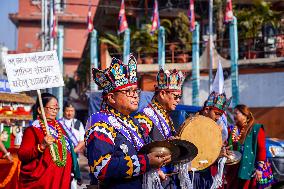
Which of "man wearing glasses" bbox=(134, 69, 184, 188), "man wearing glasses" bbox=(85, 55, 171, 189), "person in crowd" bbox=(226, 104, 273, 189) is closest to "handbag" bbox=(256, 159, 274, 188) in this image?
"person in crowd" bbox=(226, 104, 273, 189)

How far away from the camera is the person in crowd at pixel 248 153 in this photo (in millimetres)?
7398

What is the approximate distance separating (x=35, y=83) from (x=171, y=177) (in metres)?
1.99

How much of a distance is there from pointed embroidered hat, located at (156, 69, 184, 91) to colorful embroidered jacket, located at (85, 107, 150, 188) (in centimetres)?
120

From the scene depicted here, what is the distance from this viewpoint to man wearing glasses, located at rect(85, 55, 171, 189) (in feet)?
11.9

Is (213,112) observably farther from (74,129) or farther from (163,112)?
(74,129)

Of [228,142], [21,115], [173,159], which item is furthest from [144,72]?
[173,159]

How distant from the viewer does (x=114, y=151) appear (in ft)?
12.2

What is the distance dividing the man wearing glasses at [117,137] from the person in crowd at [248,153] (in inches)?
143

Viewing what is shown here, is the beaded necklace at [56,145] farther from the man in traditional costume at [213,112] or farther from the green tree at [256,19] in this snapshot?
the green tree at [256,19]

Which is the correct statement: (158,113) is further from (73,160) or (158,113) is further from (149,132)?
(73,160)

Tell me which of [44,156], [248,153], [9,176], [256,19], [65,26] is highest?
[65,26]

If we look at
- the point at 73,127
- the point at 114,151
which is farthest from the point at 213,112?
the point at 73,127

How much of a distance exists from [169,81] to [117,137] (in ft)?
4.83

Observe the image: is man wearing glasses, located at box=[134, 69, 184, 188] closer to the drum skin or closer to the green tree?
the drum skin
